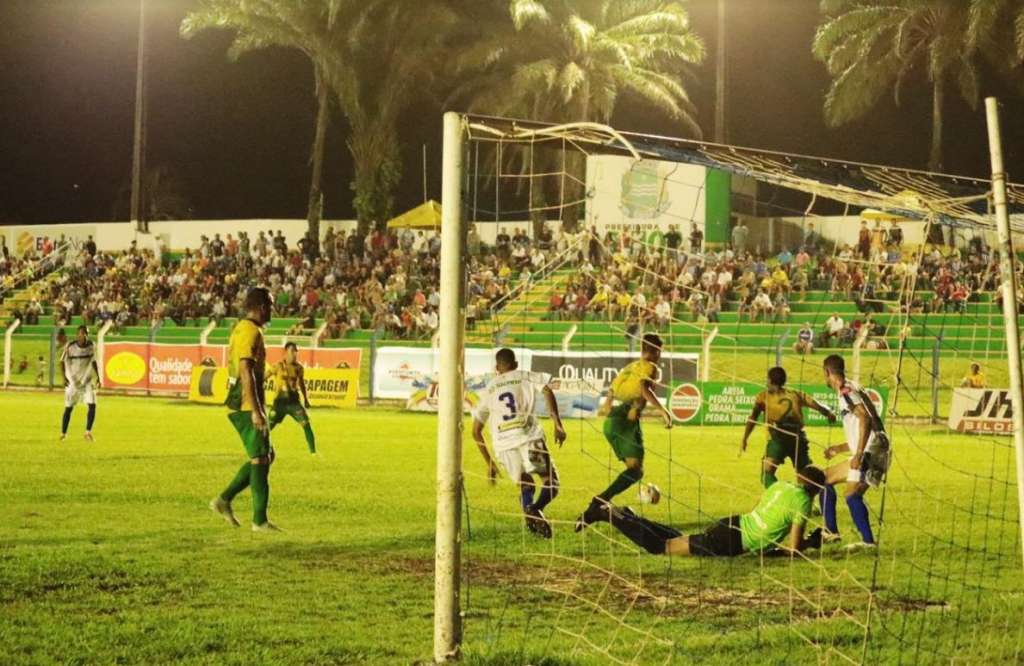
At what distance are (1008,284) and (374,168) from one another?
35.2m

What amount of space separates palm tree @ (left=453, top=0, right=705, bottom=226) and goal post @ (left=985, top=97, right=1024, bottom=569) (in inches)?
1242

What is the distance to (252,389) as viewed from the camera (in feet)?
34.9

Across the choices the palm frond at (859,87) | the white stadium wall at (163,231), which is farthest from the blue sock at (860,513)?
the white stadium wall at (163,231)

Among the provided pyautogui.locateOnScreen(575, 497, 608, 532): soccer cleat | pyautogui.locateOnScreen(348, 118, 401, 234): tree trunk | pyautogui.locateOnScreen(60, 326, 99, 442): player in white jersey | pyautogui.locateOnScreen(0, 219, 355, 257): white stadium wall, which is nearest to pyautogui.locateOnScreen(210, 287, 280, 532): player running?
pyautogui.locateOnScreen(575, 497, 608, 532): soccer cleat

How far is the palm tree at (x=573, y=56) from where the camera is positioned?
3816 centimetres

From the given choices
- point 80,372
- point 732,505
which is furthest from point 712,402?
point 80,372

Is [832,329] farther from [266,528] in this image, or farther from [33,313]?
[33,313]

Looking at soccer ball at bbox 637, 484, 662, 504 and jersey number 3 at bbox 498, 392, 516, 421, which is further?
jersey number 3 at bbox 498, 392, 516, 421

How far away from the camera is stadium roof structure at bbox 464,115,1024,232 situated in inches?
261

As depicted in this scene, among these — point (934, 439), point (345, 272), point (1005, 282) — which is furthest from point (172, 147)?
point (1005, 282)

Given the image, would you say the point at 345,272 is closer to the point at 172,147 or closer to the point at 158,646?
the point at 172,147

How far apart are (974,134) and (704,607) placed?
36.6 m

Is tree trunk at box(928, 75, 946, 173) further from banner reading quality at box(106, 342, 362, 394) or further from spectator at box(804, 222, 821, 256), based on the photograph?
banner reading quality at box(106, 342, 362, 394)

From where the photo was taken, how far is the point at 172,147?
2031 inches
